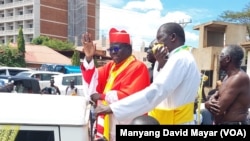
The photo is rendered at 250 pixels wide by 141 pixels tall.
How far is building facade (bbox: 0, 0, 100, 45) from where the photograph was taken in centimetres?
6362

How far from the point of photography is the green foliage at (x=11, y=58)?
3334 centimetres

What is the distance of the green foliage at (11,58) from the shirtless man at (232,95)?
32.3m

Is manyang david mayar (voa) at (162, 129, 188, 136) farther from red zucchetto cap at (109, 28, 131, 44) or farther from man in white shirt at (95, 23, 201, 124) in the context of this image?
red zucchetto cap at (109, 28, 131, 44)

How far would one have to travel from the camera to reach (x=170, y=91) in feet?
7.45

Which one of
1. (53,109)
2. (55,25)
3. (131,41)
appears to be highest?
(55,25)

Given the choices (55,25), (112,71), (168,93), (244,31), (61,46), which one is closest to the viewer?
(168,93)

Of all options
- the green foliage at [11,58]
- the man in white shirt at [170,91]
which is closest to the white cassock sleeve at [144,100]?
the man in white shirt at [170,91]

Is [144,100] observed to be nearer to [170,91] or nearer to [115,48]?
[170,91]

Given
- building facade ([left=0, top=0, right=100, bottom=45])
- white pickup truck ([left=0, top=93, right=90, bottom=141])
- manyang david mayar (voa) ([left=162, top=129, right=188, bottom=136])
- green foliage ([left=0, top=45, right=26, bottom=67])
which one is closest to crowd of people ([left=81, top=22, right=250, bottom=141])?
manyang david mayar (voa) ([left=162, top=129, right=188, bottom=136])

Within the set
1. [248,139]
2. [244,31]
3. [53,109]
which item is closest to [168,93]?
[248,139]

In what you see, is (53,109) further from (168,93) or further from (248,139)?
(248,139)

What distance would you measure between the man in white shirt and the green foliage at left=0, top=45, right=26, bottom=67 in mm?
32626

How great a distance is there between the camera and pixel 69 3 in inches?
2749

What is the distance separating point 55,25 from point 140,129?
66.2 metres
